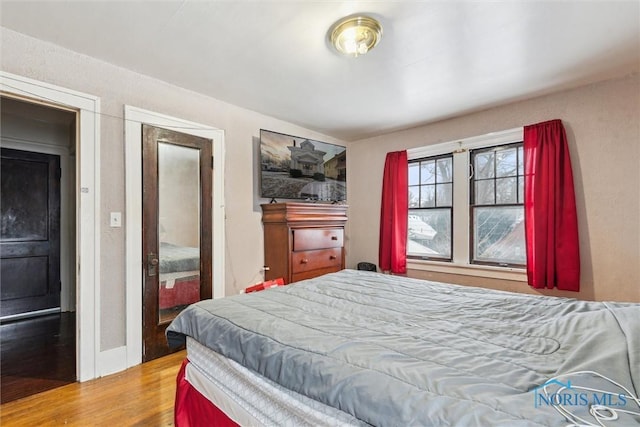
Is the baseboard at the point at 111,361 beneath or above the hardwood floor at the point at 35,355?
above

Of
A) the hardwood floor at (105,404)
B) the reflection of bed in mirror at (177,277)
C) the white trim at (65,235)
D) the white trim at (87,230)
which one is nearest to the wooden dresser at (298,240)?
the reflection of bed in mirror at (177,277)

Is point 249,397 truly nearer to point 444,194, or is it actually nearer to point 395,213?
point 395,213

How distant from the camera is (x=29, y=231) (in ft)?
12.3

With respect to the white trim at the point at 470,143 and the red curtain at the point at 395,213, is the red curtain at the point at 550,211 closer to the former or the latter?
the white trim at the point at 470,143

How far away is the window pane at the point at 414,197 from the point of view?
3.85m

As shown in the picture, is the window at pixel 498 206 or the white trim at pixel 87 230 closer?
the white trim at pixel 87 230

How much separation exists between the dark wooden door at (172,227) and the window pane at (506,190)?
3.13 metres

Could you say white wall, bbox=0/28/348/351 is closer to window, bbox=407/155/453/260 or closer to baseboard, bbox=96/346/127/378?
baseboard, bbox=96/346/127/378

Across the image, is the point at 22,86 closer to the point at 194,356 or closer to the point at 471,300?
the point at 194,356

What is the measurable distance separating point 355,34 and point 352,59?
37cm

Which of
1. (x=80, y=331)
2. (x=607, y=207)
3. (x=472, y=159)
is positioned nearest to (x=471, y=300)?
(x=607, y=207)

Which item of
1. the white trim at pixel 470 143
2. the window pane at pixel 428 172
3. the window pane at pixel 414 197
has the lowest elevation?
the window pane at pixel 414 197

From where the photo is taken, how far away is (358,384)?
0.83m

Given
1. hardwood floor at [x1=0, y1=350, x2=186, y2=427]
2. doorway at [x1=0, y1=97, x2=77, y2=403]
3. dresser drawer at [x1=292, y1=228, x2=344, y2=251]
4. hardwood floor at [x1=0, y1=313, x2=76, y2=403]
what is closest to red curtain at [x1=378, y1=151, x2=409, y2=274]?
dresser drawer at [x1=292, y1=228, x2=344, y2=251]
